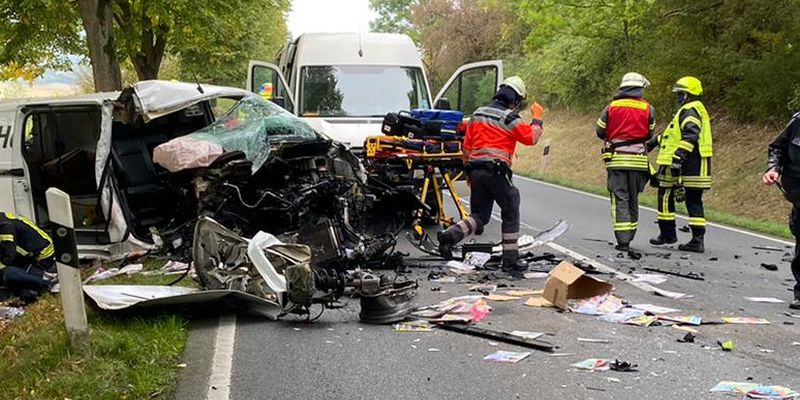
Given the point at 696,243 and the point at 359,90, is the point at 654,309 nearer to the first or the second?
the point at 696,243

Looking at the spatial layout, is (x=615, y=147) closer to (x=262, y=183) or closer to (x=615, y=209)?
(x=615, y=209)

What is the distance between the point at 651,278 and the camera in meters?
7.38

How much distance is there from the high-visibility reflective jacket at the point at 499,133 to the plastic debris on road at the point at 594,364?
10.4 feet

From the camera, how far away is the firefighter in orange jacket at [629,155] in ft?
29.3

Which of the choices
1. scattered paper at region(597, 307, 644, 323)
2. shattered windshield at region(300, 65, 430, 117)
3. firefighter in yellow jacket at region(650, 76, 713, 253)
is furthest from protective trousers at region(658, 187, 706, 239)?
shattered windshield at region(300, 65, 430, 117)

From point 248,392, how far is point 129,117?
4.37 meters

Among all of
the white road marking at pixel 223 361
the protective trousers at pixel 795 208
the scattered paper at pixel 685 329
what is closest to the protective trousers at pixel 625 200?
the protective trousers at pixel 795 208

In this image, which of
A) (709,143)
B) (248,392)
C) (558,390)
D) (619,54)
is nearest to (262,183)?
(248,392)

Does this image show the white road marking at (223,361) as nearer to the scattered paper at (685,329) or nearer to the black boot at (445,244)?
the black boot at (445,244)

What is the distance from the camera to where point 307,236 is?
719cm

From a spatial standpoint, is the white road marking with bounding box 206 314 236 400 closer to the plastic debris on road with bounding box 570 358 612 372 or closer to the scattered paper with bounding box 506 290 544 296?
the plastic debris on road with bounding box 570 358 612 372

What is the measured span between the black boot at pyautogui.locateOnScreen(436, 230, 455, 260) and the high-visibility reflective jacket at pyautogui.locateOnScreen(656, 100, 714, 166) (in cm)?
308

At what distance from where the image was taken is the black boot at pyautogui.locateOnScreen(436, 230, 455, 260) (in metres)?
7.99

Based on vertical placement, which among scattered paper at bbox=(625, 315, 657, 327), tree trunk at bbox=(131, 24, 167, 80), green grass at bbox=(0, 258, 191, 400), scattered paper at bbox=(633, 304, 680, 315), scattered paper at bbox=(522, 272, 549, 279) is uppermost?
tree trunk at bbox=(131, 24, 167, 80)
